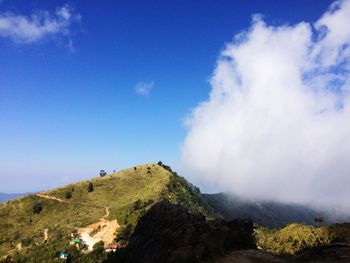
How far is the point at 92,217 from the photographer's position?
12950 centimetres

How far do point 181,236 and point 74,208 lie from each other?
116358 mm

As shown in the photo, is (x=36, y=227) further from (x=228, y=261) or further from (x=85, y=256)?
(x=228, y=261)

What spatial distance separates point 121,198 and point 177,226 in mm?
116163

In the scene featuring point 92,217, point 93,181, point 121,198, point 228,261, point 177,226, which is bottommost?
point 228,261

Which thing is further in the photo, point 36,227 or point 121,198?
point 121,198

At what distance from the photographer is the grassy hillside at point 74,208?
114 meters

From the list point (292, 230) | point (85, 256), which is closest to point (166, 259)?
point (292, 230)

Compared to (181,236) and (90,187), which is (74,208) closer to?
(90,187)

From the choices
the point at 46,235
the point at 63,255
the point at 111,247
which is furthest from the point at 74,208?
the point at 111,247

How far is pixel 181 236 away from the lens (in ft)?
134

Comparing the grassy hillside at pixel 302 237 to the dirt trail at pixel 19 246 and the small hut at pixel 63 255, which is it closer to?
the small hut at pixel 63 255

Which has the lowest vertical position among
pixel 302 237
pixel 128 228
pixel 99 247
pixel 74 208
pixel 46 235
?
pixel 99 247

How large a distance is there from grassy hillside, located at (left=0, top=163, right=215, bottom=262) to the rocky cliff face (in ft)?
197

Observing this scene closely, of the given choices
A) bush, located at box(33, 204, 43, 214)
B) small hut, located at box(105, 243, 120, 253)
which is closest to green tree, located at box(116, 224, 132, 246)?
small hut, located at box(105, 243, 120, 253)
